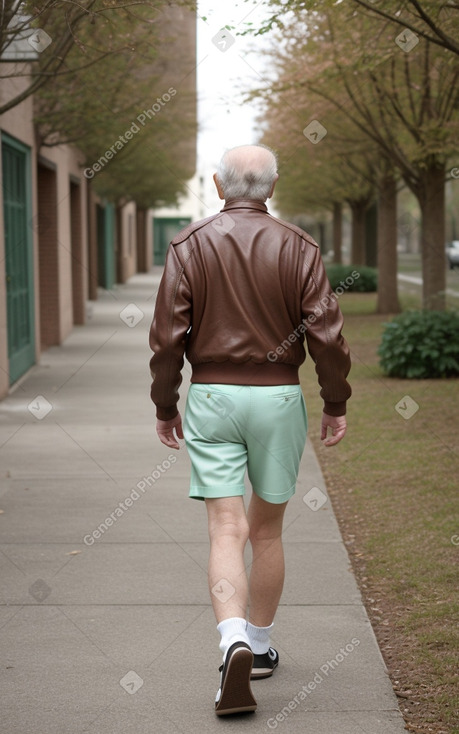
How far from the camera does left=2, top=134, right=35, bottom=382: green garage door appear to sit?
12.6m

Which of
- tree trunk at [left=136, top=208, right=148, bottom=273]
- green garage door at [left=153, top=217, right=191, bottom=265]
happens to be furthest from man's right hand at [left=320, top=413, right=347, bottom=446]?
green garage door at [left=153, top=217, right=191, bottom=265]

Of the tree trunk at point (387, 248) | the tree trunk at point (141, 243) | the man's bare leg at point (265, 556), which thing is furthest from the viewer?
the tree trunk at point (141, 243)

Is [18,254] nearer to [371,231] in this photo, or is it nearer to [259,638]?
[259,638]

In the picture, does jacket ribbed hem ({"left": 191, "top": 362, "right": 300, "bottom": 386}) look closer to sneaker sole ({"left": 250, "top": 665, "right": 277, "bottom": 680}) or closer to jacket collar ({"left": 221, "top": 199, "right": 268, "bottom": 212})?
jacket collar ({"left": 221, "top": 199, "right": 268, "bottom": 212})

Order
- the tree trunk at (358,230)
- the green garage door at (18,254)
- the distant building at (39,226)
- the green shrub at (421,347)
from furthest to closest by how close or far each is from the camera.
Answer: the tree trunk at (358,230)
the green shrub at (421,347)
the green garage door at (18,254)
the distant building at (39,226)

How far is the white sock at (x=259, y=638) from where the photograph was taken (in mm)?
3947

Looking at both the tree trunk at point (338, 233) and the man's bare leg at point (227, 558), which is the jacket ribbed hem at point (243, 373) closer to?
the man's bare leg at point (227, 558)

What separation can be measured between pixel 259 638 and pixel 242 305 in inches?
49.9

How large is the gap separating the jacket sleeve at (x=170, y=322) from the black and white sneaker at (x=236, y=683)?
0.94m

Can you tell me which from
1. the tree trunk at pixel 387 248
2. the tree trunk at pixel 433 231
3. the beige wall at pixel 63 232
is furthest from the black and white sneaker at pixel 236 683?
the tree trunk at pixel 387 248

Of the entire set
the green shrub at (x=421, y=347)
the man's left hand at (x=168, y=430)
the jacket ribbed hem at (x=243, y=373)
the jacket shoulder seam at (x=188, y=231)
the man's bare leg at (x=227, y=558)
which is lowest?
the green shrub at (x=421, y=347)

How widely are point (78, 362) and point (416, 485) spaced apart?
8965 mm

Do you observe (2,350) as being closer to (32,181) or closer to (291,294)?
(32,181)

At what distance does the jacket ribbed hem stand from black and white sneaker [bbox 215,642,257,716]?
34.7 inches
